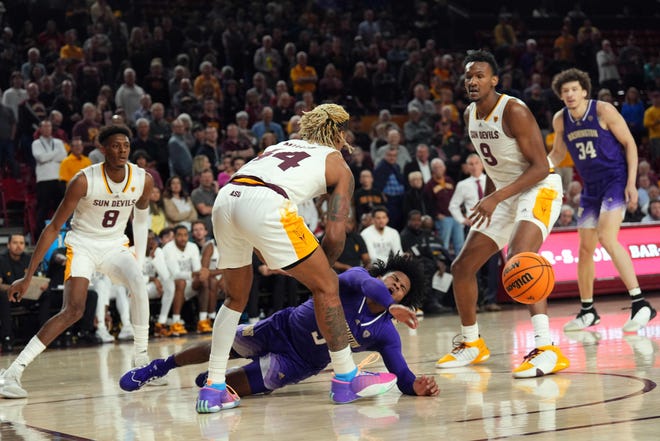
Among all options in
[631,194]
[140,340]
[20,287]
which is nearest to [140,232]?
[140,340]

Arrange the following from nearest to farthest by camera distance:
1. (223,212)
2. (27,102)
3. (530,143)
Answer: (223,212) → (530,143) → (27,102)

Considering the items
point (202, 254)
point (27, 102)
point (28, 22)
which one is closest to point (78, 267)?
point (202, 254)

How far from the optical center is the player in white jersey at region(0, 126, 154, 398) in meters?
7.46

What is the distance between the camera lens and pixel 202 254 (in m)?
13.2

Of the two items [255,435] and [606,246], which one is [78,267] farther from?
[606,246]

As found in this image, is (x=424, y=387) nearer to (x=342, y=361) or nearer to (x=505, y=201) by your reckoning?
(x=342, y=361)

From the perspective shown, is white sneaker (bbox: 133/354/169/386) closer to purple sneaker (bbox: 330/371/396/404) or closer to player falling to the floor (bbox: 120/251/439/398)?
player falling to the floor (bbox: 120/251/439/398)

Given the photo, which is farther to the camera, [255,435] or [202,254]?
[202,254]

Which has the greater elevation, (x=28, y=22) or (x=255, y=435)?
(x=28, y=22)

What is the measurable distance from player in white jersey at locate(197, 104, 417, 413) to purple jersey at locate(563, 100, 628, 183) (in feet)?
13.6

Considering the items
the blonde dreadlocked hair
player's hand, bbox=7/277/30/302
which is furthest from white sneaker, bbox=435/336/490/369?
player's hand, bbox=7/277/30/302

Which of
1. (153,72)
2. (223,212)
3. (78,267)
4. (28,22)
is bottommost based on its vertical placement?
(78,267)

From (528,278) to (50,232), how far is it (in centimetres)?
348

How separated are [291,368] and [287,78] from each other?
13.3 metres
